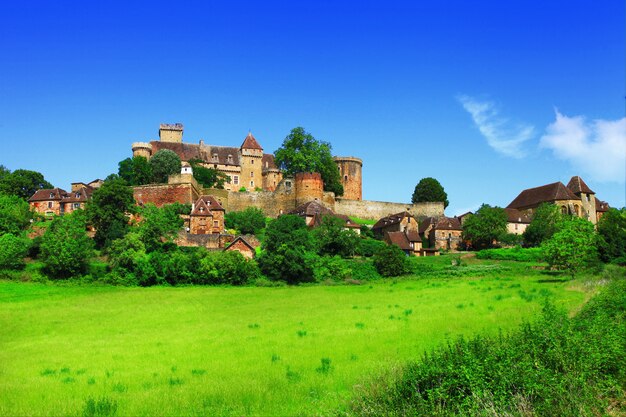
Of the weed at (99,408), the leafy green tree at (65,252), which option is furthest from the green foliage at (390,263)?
the weed at (99,408)

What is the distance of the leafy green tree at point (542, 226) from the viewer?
68.8 metres

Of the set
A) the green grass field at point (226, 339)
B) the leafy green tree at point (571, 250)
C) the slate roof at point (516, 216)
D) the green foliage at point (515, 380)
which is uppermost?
the slate roof at point (516, 216)

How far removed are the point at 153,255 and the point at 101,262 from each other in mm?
7075

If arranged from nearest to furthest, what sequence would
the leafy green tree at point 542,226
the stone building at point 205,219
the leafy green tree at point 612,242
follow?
the leafy green tree at point 612,242 < the stone building at point 205,219 < the leafy green tree at point 542,226

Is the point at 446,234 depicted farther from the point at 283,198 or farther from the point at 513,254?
the point at 283,198

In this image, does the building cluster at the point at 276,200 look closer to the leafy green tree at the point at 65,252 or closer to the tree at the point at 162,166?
the tree at the point at 162,166

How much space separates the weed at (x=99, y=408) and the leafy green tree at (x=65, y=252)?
123 ft

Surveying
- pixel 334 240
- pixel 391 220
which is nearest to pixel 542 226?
pixel 391 220

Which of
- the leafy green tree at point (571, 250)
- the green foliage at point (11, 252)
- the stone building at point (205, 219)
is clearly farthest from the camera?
the stone building at point (205, 219)

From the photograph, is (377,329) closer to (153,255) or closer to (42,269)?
(153,255)

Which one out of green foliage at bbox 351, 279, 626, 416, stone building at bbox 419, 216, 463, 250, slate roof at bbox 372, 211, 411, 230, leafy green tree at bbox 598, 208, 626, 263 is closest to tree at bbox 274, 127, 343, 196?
slate roof at bbox 372, 211, 411, 230

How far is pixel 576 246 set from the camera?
152 feet

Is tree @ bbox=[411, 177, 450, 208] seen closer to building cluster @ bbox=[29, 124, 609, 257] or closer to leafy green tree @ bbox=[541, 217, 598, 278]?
building cluster @ bbox=[29, 124, 609, 257]

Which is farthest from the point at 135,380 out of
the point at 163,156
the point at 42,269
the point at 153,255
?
the point at 163,156
